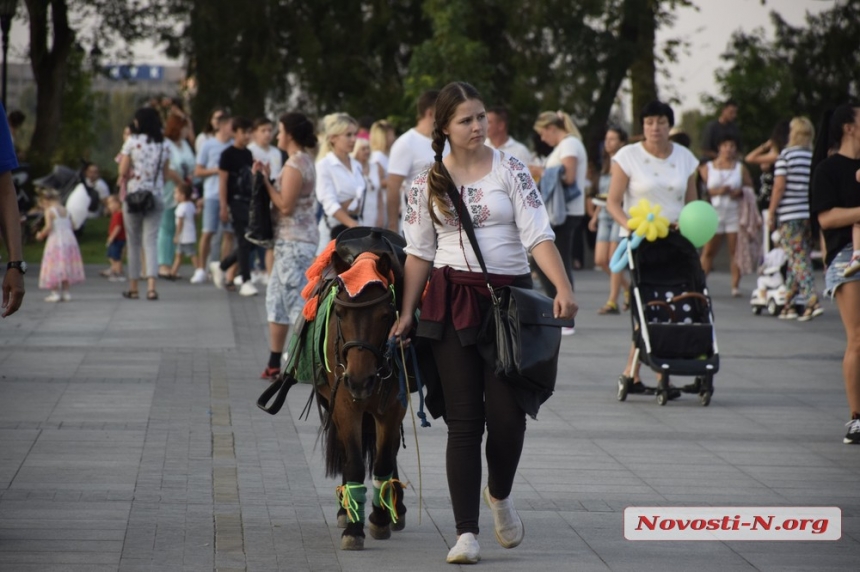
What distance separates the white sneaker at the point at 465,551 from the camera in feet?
18.5

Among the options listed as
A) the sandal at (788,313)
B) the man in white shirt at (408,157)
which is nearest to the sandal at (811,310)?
the sandal at (788,313)

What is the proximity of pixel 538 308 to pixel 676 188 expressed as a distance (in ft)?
15.7

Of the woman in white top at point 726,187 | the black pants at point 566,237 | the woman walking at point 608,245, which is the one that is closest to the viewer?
the black pants at point 566,237

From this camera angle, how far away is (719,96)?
53188 mm

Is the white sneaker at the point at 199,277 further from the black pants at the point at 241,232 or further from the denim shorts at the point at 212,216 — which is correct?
the black pants at the point at 241,232

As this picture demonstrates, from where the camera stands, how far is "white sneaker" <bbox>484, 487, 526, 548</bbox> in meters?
5.84

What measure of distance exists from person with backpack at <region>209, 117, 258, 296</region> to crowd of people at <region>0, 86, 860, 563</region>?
2cm

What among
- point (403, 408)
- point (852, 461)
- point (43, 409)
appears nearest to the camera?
point (403, 408)

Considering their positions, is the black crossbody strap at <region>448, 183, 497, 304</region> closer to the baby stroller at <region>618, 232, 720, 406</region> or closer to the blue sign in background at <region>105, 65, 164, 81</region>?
the baby stroller at <region>618, 232, 720, 406</region>

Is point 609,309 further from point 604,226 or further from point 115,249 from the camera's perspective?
point 115,249

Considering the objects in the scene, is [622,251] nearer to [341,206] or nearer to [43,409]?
[341,206]

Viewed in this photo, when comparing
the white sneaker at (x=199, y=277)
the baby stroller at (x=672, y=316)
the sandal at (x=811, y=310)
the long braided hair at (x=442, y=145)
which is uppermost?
the long braided hair at (x=442, y=145)

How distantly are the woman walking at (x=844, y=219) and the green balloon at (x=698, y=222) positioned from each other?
1.43m

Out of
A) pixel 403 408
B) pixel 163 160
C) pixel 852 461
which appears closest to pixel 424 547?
pixel 403 408
